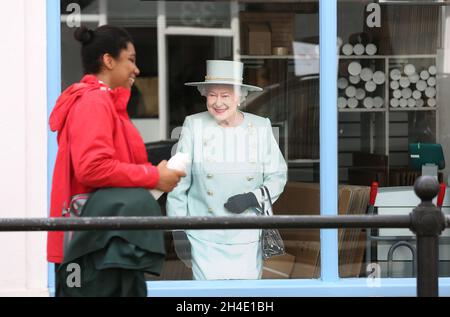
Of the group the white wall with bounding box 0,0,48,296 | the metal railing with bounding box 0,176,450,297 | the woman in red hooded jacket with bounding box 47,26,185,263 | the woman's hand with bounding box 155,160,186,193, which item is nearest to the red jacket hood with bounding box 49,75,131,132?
the woman in red hooded jacket with bounding box 47,26,185,263

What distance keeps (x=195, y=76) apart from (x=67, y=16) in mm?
774

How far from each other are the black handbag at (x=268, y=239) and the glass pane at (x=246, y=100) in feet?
0.10

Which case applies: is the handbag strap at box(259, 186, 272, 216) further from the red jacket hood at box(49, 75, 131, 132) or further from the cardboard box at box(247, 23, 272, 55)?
the red jacket hood at box(49, 75, 131, 132)

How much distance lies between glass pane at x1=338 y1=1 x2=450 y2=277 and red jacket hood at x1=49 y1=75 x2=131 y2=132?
75.5 inches

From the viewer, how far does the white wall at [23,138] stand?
4.93 meters

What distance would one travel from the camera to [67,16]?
5.08 m

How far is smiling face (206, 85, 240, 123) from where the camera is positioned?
518 cm

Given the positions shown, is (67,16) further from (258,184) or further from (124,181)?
(124,181)

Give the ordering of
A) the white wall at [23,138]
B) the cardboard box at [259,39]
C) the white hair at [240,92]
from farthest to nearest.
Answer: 1. the cardboard box at [259,39]
2. the white hair at [240,92]
3. the white wall at [23,138]

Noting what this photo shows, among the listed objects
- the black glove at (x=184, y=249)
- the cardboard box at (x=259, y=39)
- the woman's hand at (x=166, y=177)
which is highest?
the cardboard box at (x=259, y=39)

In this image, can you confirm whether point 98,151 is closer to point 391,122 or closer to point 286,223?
point 286,223

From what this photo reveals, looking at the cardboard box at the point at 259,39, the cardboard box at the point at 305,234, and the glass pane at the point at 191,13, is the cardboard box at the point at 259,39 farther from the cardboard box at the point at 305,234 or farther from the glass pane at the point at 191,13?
the cardboard box at the point at 305,234

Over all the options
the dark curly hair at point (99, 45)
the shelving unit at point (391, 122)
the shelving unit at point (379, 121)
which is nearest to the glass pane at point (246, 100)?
the shelving unit at point (379, 121)
